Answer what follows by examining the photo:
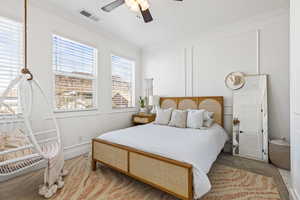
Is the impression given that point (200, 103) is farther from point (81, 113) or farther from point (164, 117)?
point (81, 113)

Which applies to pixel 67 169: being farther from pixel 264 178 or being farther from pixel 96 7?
pixel 264 178

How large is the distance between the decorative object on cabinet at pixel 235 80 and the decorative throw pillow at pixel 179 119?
1.20 m

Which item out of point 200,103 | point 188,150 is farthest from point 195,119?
point 188,150

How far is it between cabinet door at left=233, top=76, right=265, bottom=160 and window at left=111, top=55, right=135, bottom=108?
2869mm

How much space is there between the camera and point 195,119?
2861mm

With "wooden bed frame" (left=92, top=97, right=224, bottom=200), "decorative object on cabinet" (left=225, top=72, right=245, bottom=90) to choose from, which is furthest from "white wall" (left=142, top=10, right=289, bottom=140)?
"wooden bed frame" (left=92, top=97, right=224, bottom=200)

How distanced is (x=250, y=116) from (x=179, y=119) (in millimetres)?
1447

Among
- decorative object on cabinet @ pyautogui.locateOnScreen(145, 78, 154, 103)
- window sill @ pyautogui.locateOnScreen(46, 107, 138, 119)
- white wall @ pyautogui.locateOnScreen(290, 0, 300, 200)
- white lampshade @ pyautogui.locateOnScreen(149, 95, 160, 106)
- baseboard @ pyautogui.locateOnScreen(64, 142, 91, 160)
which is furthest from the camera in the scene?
decorative object on cabinet @ pyautogui.locateOnScreen(145, 78, 154, 103)

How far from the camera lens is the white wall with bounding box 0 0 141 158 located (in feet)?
8.00

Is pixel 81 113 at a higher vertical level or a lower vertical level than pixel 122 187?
higher

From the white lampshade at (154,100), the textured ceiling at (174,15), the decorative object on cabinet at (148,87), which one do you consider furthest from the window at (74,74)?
the decorative object on cabinet at (148,87)

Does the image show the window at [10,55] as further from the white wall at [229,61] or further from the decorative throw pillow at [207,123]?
the decorative throw pillow at [207,123]

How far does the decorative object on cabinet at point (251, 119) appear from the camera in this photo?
2807 mm

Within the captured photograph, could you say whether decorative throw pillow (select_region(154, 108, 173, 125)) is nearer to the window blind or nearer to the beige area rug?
the beige area rug
